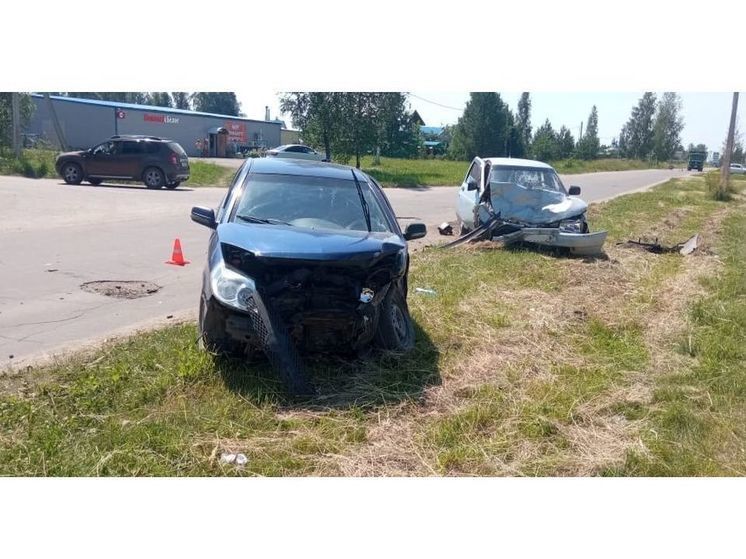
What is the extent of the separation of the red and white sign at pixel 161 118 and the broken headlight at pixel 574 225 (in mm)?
37122

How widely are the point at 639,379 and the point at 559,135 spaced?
6004 centimetres

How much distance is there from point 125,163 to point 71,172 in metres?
1.82

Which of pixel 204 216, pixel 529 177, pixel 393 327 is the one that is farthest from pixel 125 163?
pixel 393 327

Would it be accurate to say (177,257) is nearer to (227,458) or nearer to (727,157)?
(227,458)

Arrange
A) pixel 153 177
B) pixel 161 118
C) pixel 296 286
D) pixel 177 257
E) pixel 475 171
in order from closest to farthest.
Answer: pixel 296 286
pixel 177 257
pixel 475 171
pixel 153 177
pixel 161 118

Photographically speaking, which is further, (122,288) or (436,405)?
(122,288)

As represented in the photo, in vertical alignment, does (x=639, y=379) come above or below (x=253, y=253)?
below

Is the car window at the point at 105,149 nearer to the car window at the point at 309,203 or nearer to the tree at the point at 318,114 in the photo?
the tree at the point at 318,114

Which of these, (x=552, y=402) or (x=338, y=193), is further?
(x=338, y=193)

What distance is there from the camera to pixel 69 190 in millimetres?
19203

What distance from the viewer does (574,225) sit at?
1122 cm

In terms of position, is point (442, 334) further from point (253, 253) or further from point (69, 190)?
point (69, 190)

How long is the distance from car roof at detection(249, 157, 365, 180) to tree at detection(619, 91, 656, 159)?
243ft

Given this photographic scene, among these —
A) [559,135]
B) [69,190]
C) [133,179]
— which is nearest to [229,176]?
[133,179]
